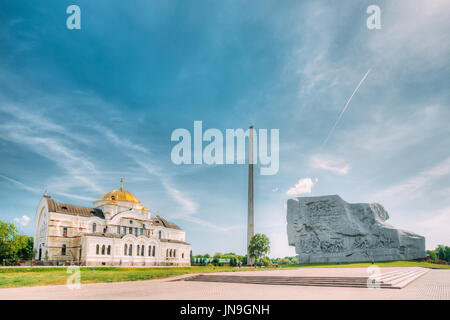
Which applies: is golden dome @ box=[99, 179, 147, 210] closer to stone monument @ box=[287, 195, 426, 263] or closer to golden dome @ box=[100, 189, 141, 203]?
golden dome @ box=[100, 189, 141, 203]

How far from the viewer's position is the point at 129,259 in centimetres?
4869

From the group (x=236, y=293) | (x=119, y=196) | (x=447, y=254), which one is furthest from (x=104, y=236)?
(x=447, y=254)

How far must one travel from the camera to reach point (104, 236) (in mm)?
46719

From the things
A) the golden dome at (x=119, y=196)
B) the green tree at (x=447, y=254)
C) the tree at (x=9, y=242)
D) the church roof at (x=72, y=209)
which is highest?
the golden dome at (x=119, y=196)

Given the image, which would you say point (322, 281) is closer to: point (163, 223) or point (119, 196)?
point (119, 196)

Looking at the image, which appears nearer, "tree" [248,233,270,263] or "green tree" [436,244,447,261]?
"tree" [248,233,270,263]

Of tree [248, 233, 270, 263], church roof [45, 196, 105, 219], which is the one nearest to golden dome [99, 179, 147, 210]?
church roof [45, 196, 105, 219]

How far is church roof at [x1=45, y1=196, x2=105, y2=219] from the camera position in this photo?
47431 mm

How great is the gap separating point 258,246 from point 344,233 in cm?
1217

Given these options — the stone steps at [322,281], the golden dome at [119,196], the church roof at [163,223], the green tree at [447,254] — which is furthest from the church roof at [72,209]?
the green tree at [447,254]

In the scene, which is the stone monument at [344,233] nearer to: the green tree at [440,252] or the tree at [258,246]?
the tree at [258,246]

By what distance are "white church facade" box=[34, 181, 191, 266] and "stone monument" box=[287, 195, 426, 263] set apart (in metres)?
20.8

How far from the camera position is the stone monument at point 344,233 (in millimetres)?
44938
